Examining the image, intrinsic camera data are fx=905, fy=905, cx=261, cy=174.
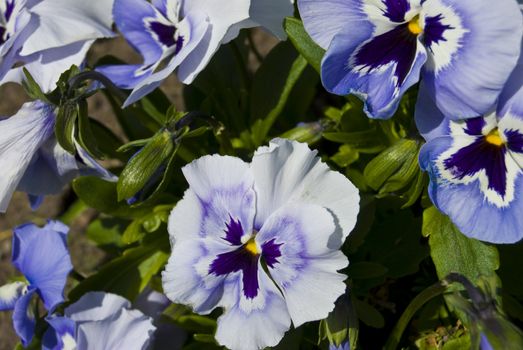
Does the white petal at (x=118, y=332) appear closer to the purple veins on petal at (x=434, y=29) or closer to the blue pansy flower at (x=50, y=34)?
the blue pansy flower at (x=50, y=34)

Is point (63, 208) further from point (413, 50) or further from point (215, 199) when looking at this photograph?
point (413, 50)

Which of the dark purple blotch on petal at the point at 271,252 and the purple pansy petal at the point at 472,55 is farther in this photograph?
the dark purple blotch on petal at the point at 271,252

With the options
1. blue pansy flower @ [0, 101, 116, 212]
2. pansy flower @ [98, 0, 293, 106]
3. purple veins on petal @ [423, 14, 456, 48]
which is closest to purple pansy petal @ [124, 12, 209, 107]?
pansy flower @ [98, 0, 293, 106]

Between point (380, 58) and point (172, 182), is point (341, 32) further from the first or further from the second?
point (172, 182)

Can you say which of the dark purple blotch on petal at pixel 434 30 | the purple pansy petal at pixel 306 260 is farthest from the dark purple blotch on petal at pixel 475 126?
the purple pansy petal at pixel 306 260

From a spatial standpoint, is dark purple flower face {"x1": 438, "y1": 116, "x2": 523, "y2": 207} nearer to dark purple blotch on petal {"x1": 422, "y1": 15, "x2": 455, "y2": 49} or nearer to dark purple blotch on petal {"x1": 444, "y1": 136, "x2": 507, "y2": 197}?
dark purple blotch on petal {"x1": 444, "y1": 136, "x2": 507, "y2": 197}

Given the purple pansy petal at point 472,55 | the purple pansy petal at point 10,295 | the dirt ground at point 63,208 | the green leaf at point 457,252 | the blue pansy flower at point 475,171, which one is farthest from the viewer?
the dirt ground at point 63,208

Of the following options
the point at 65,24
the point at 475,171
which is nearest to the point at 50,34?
the point at 65,24

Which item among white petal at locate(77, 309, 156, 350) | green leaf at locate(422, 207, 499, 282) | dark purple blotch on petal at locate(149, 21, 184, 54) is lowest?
white petal at locate(77, 309, 156, 350)

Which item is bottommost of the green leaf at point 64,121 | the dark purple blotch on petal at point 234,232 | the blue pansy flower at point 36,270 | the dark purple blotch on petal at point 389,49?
the blue pansy flower at point 36,270
